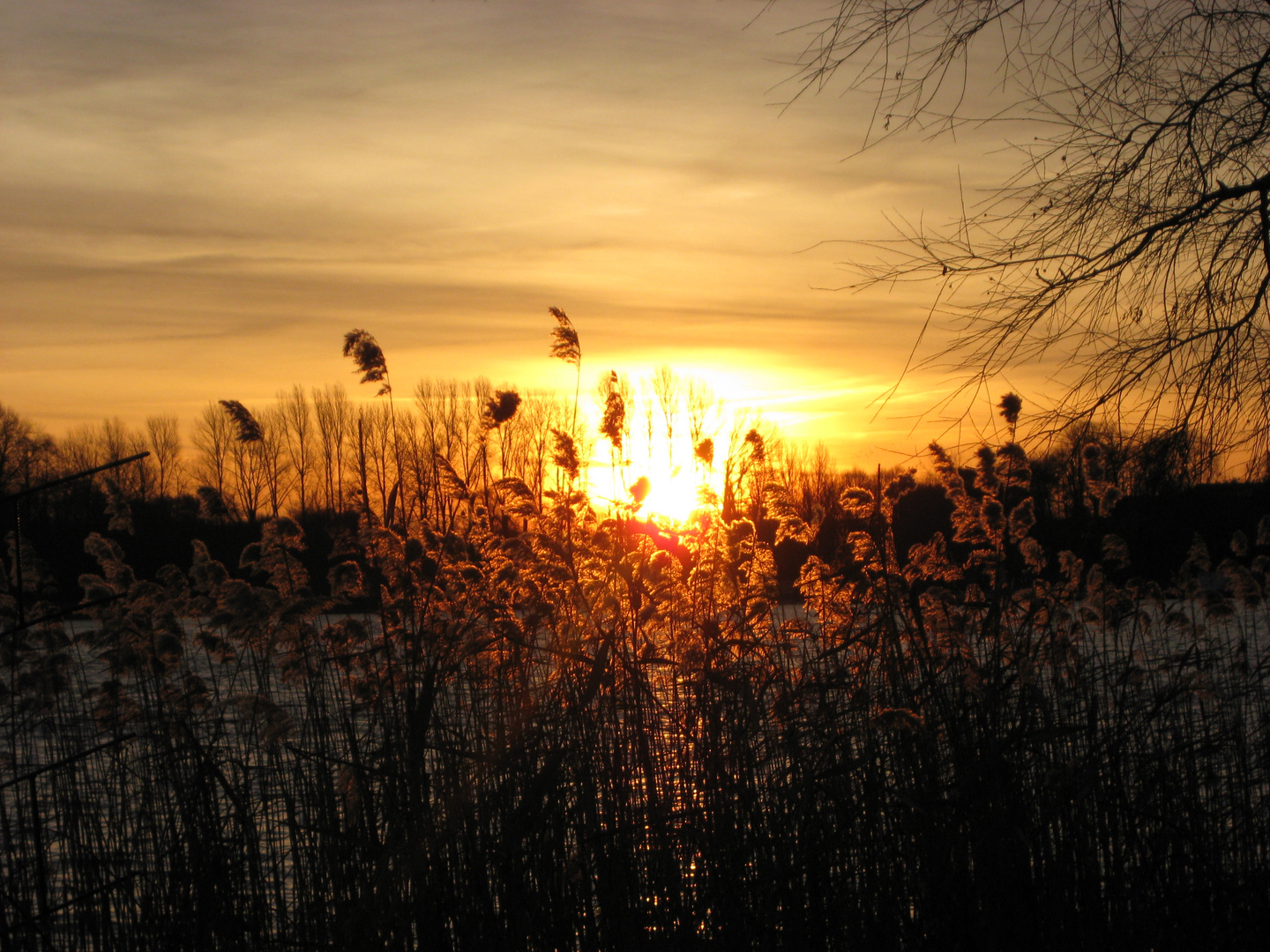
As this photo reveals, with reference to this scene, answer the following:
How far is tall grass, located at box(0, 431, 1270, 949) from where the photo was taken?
3.25 m

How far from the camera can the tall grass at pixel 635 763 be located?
10.6 feet

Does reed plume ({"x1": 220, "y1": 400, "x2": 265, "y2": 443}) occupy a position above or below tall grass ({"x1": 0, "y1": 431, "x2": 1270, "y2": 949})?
above

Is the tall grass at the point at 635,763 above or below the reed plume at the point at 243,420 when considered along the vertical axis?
below

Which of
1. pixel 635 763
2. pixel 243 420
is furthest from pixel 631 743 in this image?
pixel 243 420

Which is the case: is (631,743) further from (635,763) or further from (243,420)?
(243,420)

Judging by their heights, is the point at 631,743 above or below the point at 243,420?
below

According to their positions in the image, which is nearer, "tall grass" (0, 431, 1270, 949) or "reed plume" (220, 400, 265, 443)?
"tall grass" (0, 431, 1270, 949)

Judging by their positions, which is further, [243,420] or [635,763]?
[243,420]

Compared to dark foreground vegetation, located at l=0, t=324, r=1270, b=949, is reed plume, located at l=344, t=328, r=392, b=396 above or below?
above

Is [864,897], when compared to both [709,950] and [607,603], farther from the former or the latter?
[607,603]

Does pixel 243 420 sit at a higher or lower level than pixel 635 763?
higher

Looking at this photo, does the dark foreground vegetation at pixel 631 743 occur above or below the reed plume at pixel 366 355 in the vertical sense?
below

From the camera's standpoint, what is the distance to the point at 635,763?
12.7ft

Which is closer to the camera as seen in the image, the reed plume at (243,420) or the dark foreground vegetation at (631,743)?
the dark foreground vegetation at (631,743)
